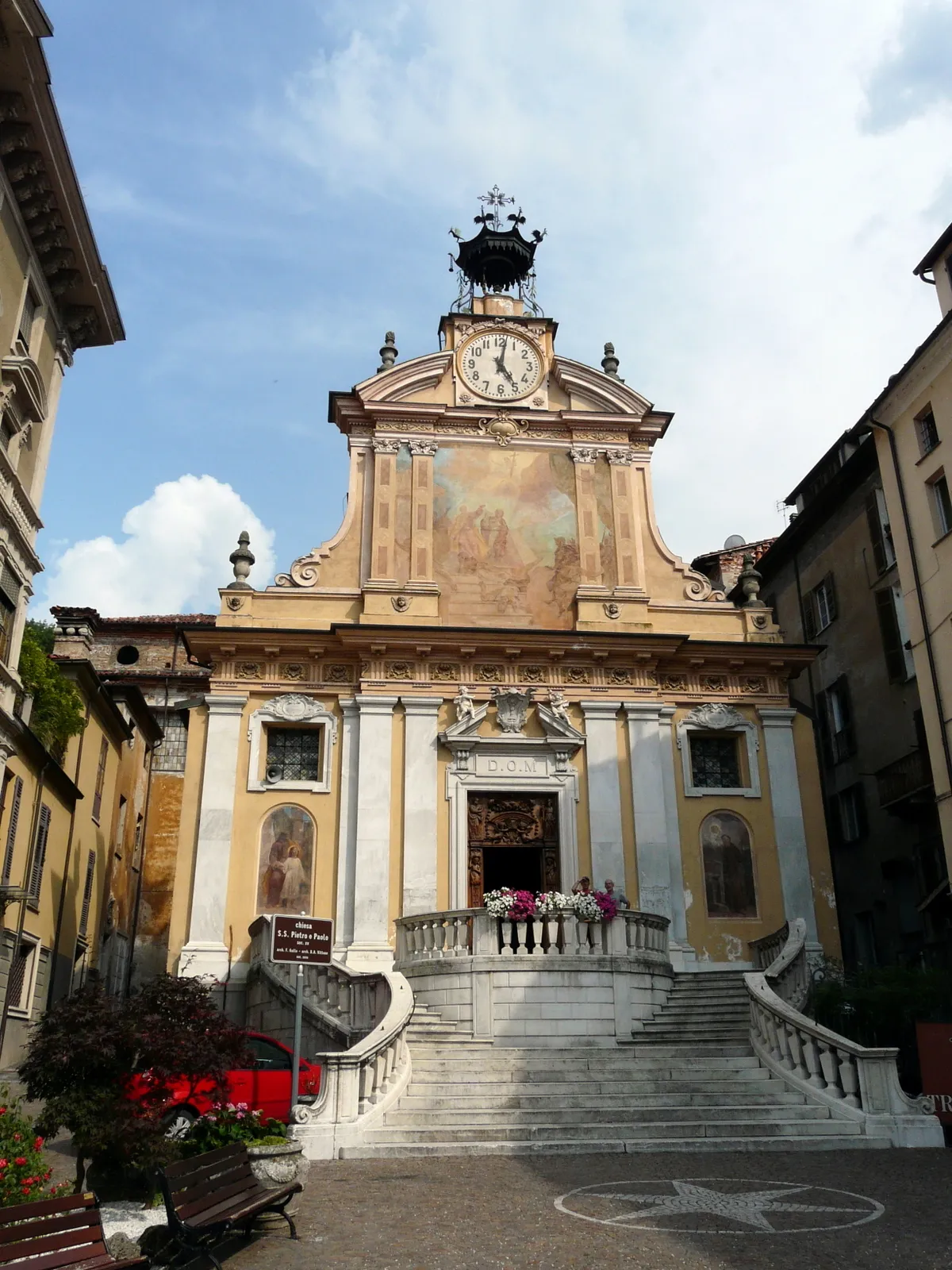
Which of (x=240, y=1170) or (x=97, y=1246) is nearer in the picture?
(x=97, y=1246)

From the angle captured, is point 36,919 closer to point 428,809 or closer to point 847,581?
point 428,809

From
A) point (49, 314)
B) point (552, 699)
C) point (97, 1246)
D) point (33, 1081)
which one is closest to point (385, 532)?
point (552, 699)

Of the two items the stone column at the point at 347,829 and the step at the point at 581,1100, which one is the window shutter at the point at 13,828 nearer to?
the stone column at the point at 347,829

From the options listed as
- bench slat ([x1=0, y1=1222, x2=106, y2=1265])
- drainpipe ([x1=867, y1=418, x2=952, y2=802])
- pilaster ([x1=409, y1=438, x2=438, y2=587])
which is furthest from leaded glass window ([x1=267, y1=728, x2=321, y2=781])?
bench slat ([x1=0, y1=1222, x2=106, y2=1265])

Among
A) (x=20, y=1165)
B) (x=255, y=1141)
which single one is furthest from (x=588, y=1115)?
(x=20, y=1165)

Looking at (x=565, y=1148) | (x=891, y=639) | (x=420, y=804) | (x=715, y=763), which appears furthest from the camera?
(x=891, y=639)

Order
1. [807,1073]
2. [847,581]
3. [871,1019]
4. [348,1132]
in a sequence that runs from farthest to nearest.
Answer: [847,581], [871,1019], [807,1073], [348,1132]

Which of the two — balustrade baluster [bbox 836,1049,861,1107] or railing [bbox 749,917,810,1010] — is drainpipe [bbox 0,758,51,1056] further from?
balustrade baluster [bbox 836,1049,861,1107]

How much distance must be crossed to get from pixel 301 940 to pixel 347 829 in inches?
359

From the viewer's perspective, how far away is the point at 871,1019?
17.8 metres

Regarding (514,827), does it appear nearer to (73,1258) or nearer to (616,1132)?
(616,1132)

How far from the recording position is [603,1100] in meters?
14.8

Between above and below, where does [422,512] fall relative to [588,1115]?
above

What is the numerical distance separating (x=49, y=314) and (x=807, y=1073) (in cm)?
1778
